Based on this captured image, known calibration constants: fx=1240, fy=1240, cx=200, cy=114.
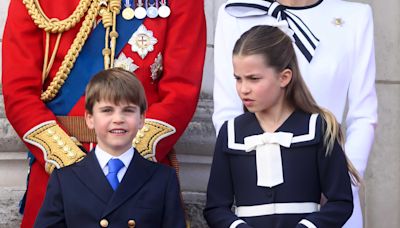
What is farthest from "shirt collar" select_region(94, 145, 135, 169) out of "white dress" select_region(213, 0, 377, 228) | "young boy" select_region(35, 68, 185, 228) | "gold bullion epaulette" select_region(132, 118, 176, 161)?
"white dress" select_region(213, 0, 377, 228)

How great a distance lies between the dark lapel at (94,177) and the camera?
429 cm

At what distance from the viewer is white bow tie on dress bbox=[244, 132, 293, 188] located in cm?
421

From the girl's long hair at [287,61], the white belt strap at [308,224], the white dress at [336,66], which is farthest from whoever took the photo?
the white dress at [336,66]

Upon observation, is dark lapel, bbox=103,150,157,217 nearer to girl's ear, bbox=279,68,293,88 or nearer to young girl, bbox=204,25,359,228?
young girl, bbox=204,25,359,228

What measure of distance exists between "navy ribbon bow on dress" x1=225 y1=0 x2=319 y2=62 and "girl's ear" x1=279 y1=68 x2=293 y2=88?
0.33 m

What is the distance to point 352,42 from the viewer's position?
183 inches

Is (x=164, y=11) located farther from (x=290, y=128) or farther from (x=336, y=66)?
(x=290, y=128)

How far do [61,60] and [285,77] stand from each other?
1012 millimetres

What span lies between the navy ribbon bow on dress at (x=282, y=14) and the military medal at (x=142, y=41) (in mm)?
325

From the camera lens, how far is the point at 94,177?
14.2 ft

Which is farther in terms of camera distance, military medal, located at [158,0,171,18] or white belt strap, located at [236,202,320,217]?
military medal, located at [158,0,171,18]

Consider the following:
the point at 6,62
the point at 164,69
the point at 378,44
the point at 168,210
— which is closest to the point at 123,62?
the point at 164,69

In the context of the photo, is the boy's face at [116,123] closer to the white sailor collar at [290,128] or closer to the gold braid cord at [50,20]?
the white sailor collar at [290,128]

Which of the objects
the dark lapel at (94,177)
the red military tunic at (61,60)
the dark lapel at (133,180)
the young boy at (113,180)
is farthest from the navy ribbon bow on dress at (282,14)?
the dark lapel at (94,177)
